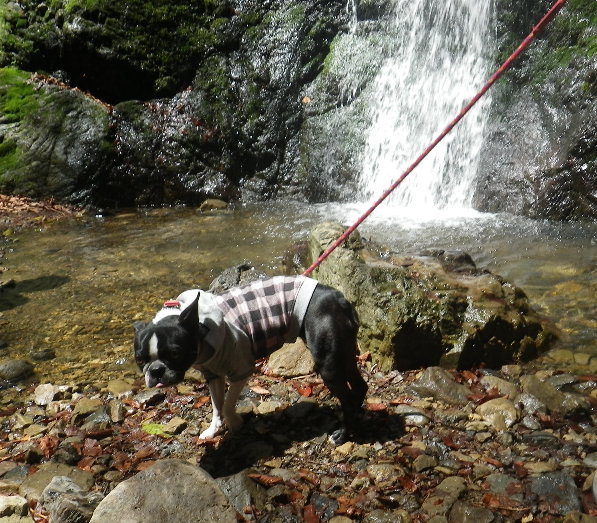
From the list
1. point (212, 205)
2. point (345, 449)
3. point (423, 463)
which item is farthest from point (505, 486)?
point (212, 205)

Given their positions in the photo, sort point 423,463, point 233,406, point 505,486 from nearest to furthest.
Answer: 1. point 505,486
2. point 423,463
3. point 233,406

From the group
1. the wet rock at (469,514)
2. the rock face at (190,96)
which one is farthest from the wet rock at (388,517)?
the rock face at (190,96)

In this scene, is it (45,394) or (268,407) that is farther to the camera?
(45,394)

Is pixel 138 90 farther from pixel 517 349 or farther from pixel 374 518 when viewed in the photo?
pixel 374 518

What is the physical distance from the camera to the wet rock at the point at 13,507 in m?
2.49

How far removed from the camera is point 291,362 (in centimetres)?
430

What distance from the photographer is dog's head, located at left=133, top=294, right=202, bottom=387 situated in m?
2.71

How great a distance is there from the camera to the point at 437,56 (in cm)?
1145

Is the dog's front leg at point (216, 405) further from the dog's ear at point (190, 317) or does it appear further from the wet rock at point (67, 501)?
the wet rock at point (67, 501)

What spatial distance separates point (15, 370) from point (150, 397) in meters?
1.52

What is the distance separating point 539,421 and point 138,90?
1214 centimetres

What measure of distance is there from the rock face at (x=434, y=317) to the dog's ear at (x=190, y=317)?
1805 mm

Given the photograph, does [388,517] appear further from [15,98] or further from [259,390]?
[15,98]

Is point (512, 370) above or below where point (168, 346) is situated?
below
